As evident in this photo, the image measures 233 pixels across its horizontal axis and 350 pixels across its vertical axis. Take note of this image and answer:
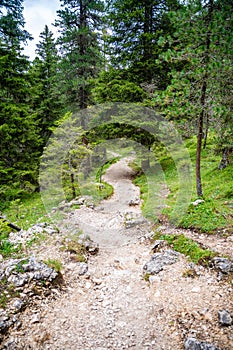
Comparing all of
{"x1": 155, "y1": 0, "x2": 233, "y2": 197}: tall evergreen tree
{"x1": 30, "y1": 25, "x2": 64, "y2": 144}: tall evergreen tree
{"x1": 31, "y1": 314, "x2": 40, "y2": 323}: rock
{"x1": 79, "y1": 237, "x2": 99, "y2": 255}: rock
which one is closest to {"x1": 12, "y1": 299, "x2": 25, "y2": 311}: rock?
{"x1": 31, "y1": 314, "x2": 40, "y2": 323}: rock

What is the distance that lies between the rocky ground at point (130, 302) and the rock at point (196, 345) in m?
0.01

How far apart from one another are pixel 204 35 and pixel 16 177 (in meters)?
12.0

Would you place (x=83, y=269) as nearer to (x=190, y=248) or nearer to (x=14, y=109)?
(x=190, y=248)

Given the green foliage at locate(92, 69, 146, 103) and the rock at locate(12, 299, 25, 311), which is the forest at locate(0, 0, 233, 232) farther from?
the rock at locate(12, 299, 25, 311)

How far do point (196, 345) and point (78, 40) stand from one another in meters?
17.7

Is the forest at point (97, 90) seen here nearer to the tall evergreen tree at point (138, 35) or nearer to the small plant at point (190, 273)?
the tall evergreen tree at point (138, 35)

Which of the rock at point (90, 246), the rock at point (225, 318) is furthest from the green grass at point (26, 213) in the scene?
the rock at point (225, 318)

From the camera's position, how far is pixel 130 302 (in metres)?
5.18

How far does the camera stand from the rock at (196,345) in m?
3.66

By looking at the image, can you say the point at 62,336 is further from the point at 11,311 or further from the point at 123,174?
the point at 123,174

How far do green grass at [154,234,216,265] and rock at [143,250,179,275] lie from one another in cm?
32

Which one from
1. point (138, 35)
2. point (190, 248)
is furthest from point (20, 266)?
point (138, 35)

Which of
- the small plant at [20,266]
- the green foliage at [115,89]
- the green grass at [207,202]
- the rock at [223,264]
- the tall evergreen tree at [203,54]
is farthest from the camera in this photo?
the green foliage at [115,89]

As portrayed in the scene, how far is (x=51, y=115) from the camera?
1722 cm
